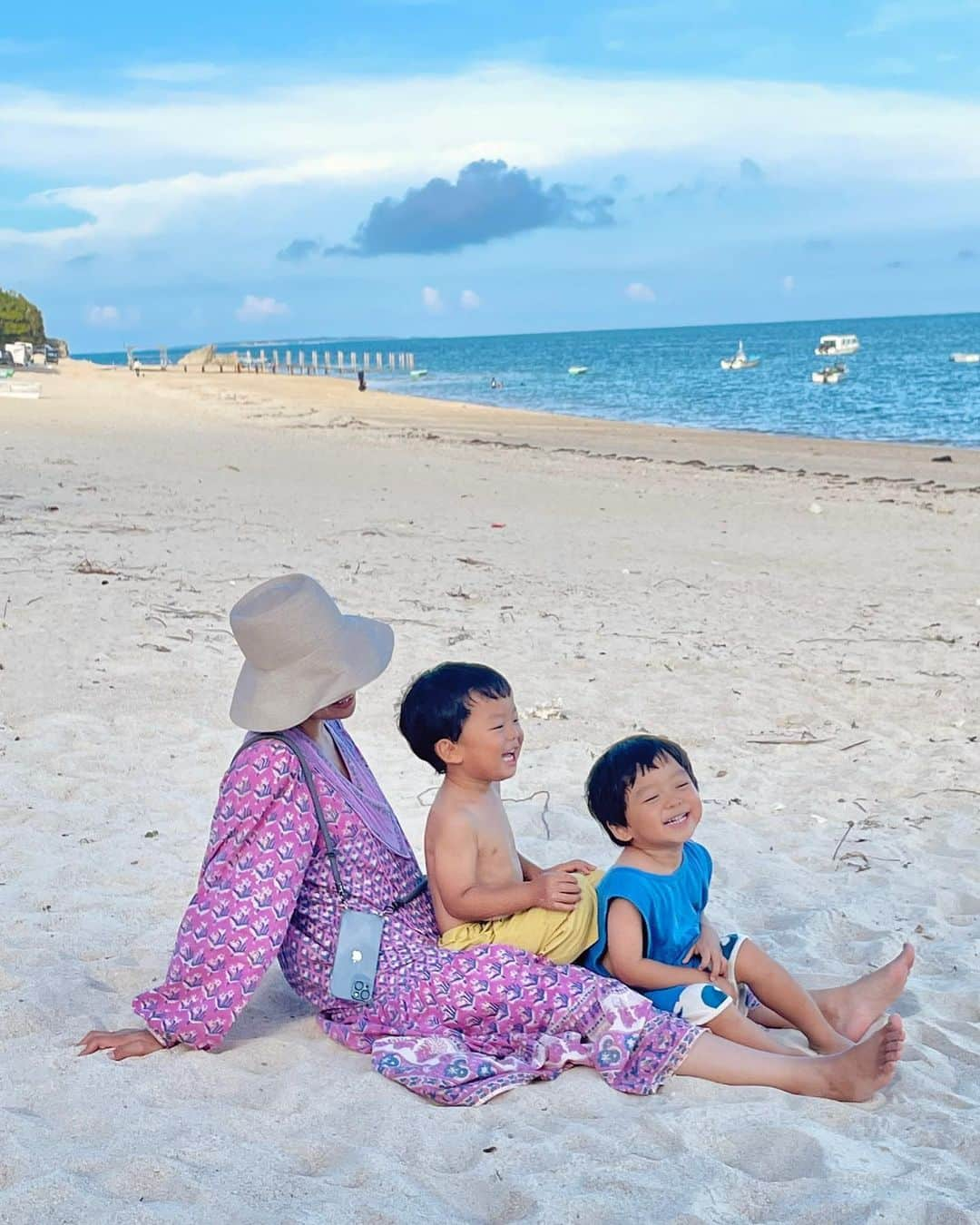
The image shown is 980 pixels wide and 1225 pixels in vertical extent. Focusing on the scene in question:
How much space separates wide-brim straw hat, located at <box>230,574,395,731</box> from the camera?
326 cm

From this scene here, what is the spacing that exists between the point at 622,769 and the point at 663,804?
13cm

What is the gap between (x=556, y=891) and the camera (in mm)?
3285

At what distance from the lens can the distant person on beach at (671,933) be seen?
330 cm

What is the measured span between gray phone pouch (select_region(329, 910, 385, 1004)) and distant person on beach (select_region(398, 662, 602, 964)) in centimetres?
21

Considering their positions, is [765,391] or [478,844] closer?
[478,844]

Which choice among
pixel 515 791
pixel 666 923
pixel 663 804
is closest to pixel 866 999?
pixel 666 923

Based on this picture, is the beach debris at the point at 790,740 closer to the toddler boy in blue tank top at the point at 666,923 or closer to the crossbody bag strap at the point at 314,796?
the toddler boy in blue tank top at the point at 666,923

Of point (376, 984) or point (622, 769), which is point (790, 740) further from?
point (376, 984)

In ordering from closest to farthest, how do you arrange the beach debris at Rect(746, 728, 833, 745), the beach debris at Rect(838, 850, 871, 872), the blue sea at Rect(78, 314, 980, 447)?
1. the beach debris at Rect(838, 850, 871, 872)
2. the beach debris at Rect(746, 728, 833, 745)
3. the blue sea at Rect(78, 314, 980, 447)

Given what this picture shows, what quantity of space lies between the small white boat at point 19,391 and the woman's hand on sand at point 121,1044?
24248 millimetres

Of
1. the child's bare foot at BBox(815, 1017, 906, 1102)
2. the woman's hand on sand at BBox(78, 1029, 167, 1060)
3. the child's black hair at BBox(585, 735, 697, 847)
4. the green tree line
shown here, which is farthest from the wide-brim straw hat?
the green tree line

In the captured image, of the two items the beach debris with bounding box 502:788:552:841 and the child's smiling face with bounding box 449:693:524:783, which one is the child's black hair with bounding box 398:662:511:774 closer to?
the child's smiling face with bounding box 449:693:524:783

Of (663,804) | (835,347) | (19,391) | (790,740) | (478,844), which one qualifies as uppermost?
(835,347)

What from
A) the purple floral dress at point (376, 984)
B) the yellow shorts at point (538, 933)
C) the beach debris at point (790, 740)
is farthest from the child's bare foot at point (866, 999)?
the beach debris at point (790, 740)
